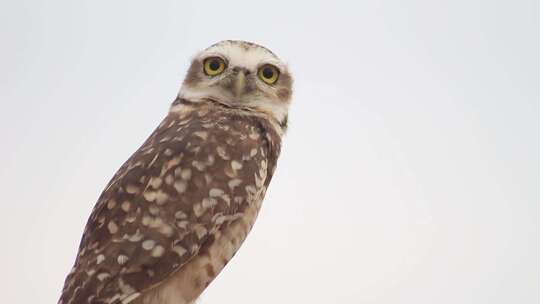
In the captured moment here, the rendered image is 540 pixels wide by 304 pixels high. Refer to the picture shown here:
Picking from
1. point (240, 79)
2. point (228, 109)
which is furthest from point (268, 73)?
point (228, 109)

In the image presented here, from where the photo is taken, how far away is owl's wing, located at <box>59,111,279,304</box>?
11.7ft

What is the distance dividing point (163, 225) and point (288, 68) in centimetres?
158

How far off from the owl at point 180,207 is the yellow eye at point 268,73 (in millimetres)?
173

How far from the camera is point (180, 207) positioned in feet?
12.2

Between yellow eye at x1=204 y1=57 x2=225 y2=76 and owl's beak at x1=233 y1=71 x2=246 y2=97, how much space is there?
0.49ft

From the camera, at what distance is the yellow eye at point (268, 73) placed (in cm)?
463

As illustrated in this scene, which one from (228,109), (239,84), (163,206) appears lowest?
(163,206)

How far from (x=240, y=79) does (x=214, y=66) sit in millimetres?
228

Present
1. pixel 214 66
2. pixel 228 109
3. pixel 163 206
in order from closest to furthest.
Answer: pixel 163 206, pixel 228 109, pixel 214 66

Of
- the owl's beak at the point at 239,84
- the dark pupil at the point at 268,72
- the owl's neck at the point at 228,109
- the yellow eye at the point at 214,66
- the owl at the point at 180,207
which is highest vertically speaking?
the dark pupil at the point at 268,72

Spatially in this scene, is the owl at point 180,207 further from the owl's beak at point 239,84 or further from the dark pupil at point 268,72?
the dark pupil at point 268,72

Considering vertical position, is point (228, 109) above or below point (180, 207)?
above

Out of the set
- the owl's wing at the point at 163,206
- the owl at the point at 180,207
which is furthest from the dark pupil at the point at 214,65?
the owl's wing at the point at 163,206

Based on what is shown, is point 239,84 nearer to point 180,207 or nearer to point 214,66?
point 214,66
